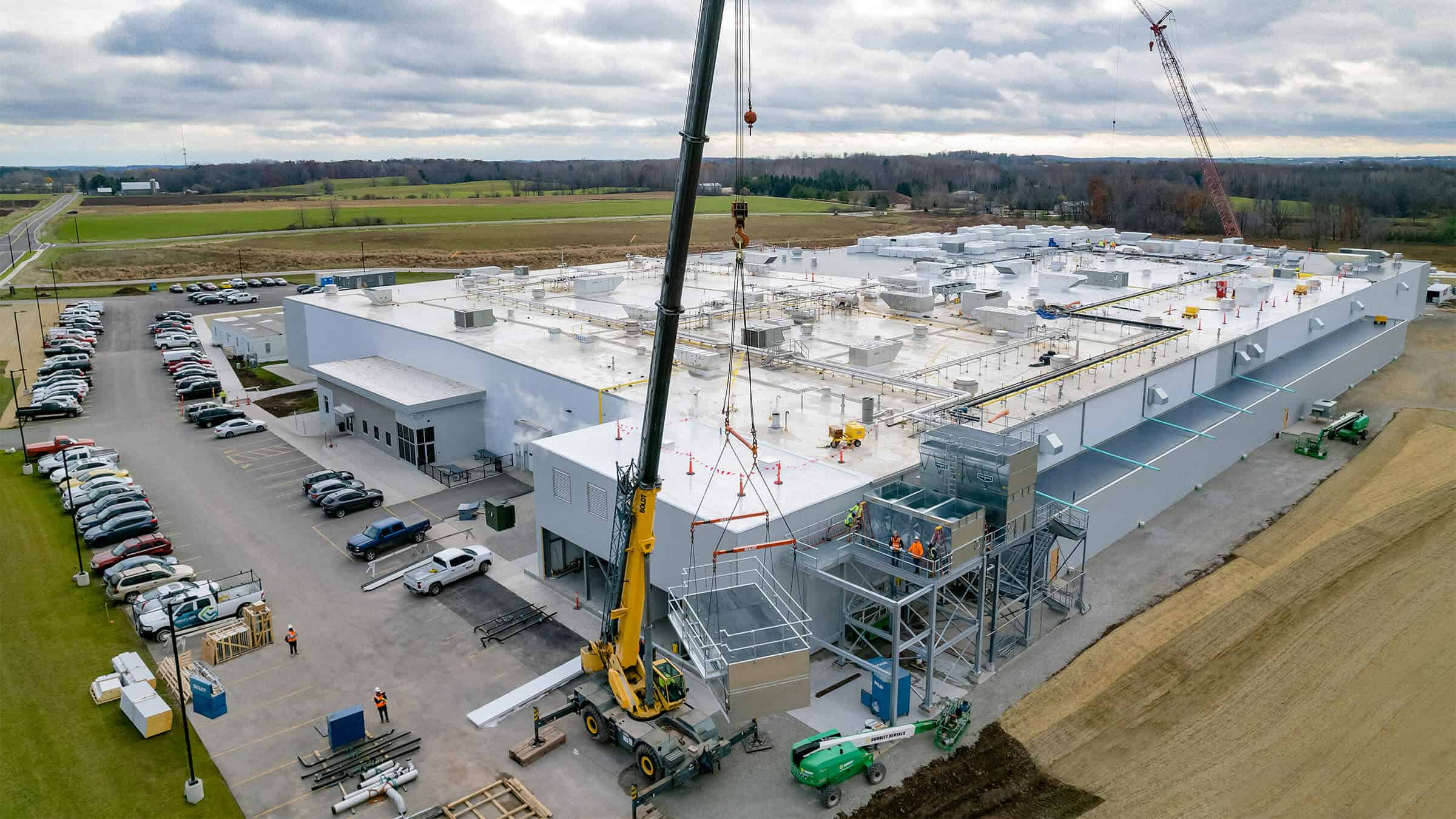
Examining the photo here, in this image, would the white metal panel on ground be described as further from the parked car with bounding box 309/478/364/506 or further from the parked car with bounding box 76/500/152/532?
the parked car with bounding box 76/500/152/532

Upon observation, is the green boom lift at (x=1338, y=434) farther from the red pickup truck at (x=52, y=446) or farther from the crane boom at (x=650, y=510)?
the red pickup truck at (x=52, y=446)

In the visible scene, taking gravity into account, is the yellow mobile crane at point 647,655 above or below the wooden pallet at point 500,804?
above

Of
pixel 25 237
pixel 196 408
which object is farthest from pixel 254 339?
pixel 25 237

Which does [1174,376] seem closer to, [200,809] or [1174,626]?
[1174,626]

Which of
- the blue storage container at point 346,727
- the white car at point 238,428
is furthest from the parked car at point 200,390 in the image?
the blue storage container at point 346,727

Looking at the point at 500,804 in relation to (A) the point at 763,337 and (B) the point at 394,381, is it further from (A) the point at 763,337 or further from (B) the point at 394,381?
(B) the point at 394,381

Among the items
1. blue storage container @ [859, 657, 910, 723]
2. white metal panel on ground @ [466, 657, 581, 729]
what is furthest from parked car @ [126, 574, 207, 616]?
blue storage container @ [859, 657, 910, 723]
